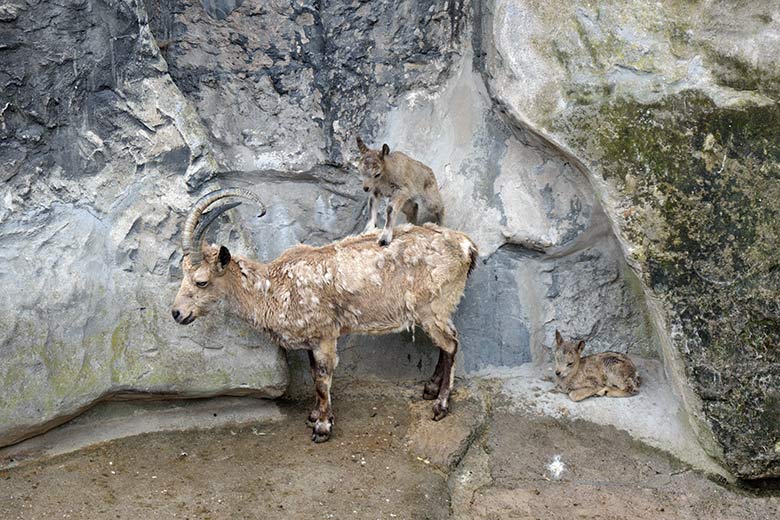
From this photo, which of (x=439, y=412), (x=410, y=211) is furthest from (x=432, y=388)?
(x=410, y=211)

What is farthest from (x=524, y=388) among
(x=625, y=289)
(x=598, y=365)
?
(x=625, y=289)

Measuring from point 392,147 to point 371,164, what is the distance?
3.01ft

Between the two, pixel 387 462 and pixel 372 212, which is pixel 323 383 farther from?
pixel 372 212

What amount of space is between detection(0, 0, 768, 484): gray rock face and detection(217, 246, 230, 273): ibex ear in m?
0.46

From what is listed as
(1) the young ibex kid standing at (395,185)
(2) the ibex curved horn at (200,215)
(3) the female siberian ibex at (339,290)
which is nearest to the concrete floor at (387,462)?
(3) the female siberian ibex at (339,290)

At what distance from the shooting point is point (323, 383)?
7.63 m

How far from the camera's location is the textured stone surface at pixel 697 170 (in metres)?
6.95

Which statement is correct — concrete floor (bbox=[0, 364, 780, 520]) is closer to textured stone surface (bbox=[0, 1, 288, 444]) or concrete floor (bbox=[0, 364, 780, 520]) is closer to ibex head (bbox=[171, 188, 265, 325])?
textured stone surface (bbox=[0, 1, 288, 444])

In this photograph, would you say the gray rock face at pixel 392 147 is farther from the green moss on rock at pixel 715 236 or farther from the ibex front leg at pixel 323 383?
the ibex front leg at pixel 323 383

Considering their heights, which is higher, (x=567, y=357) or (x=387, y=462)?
(x=567, y=357)

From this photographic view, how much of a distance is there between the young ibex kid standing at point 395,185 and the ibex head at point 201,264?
3.19ft

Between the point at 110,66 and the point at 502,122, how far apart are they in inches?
127

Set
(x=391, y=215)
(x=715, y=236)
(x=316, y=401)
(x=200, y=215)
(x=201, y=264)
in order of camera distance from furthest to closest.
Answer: (x=316, y=401) < (x=391, y=215) < (x=201, y=264) < (x=200, y=215) < (x=715, y=236)

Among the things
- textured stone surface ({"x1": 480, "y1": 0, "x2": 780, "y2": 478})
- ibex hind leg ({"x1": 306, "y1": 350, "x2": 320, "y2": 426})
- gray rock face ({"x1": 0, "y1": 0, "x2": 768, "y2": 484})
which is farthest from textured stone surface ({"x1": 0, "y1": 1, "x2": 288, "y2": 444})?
textured stone surface ({"x1": 480, "y1": 0, "x2": 780, "y2": 478})
